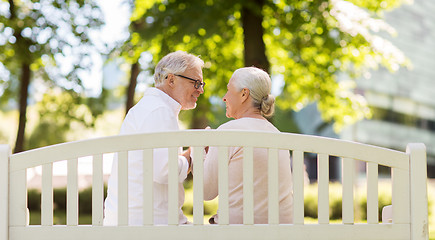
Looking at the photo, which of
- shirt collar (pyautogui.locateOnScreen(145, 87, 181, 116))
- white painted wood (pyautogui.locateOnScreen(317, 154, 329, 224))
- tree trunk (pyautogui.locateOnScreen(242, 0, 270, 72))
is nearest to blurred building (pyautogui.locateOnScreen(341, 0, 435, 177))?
tree trunk (pyautogui.locateOnScreen(242, 0, 270, 72))

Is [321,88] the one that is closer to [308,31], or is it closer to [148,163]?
[308,31]

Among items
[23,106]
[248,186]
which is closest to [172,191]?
[248,186]

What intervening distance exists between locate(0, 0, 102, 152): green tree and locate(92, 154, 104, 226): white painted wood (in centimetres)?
1277

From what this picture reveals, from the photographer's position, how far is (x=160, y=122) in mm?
2902

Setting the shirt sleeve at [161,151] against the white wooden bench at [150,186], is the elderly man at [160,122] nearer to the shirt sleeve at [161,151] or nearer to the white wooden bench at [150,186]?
the shirt sleeve at [161,151]

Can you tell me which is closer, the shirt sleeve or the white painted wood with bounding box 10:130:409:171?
the white painted wood with bounding box 10:130:409:171

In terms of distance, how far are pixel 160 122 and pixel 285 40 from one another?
1279cm

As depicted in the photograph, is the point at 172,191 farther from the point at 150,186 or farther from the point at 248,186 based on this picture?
the point at 248,186

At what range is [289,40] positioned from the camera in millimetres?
15312

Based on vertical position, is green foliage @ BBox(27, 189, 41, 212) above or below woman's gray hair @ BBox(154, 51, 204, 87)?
above

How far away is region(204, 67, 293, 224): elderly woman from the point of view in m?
2.80

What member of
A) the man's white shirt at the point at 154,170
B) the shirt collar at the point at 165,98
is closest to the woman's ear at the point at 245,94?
the shirt collar at the point at 165,98

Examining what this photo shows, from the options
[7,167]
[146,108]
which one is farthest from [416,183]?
[7,167]

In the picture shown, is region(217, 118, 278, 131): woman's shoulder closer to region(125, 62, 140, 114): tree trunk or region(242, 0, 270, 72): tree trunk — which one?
region(242, 0, 270, 72): tree trunk
